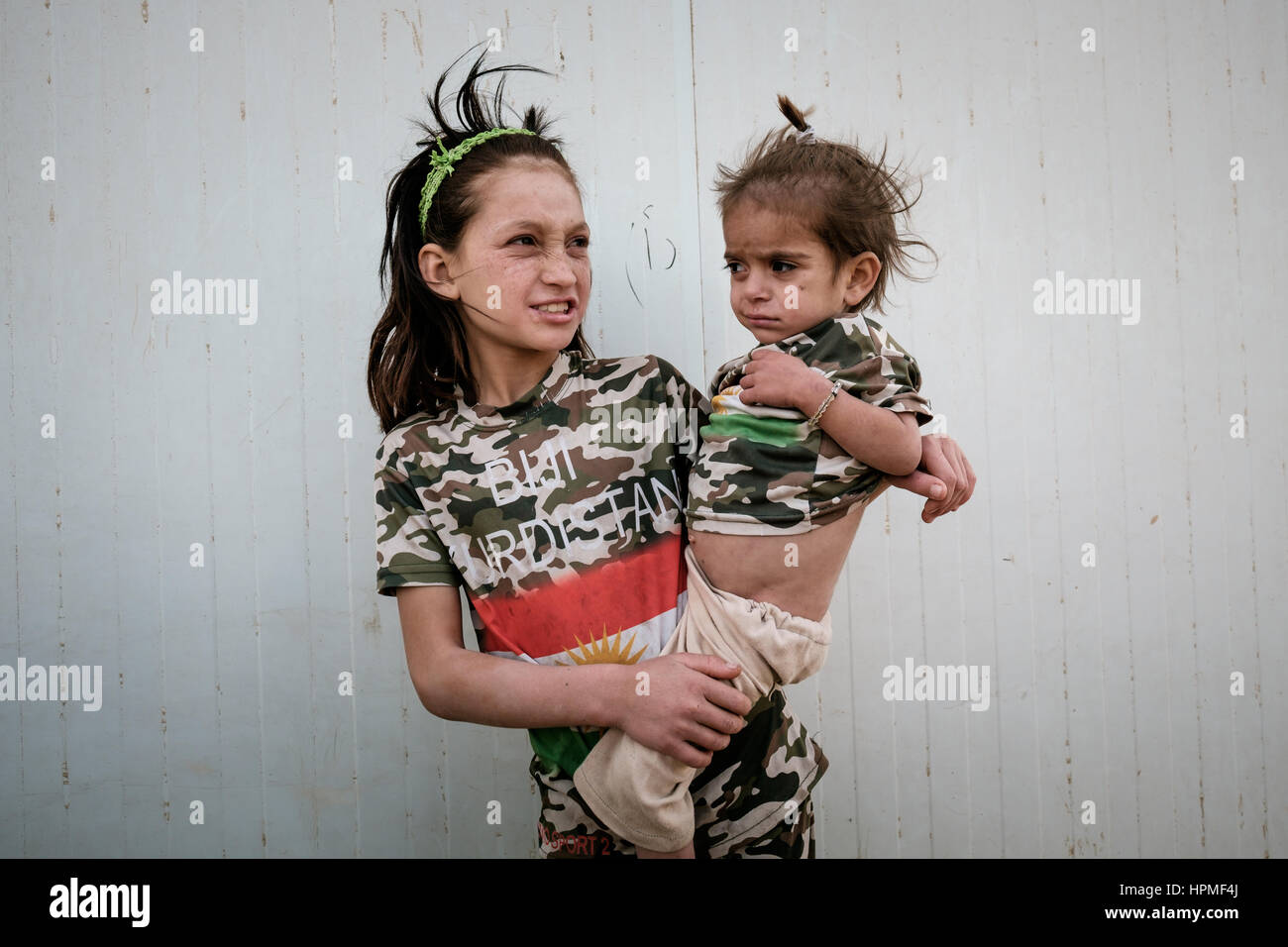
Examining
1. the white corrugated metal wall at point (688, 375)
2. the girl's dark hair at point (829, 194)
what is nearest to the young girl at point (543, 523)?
the girl's dark hair at point (829, 194)

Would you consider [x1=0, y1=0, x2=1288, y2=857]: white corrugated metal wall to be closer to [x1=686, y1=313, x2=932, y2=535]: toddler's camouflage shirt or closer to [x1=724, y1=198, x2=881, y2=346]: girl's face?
[x1=724, y1=198, x2=881, y2=346]: girl's face

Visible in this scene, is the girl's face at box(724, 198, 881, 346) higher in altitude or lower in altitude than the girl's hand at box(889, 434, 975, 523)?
higher

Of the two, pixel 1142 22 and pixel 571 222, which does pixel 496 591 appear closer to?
pixel 571 222

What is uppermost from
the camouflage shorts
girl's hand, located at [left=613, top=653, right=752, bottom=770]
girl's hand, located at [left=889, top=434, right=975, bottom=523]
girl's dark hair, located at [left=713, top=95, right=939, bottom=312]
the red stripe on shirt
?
girl's dark hair, located at [left=713, top=95, right=939, bottom=312]

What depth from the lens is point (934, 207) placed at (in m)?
2.29

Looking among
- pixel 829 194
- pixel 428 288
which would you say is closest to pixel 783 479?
pixel 829 194

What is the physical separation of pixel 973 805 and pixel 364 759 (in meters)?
1.54

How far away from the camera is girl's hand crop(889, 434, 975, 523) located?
4.90 ft

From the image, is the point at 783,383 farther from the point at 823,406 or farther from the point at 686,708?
the point at 686,708

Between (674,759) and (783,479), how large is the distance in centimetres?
46

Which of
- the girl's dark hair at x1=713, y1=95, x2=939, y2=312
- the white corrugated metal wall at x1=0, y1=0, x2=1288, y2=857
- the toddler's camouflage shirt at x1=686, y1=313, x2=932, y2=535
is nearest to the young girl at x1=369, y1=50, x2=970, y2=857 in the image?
the toddler's camouflage shirt at x1=686, y1=313, x2=932, y2=535

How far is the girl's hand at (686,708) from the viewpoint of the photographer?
4.50ft

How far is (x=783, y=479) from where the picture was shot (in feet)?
4.73

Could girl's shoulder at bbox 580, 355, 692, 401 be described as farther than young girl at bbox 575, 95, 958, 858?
Yes
